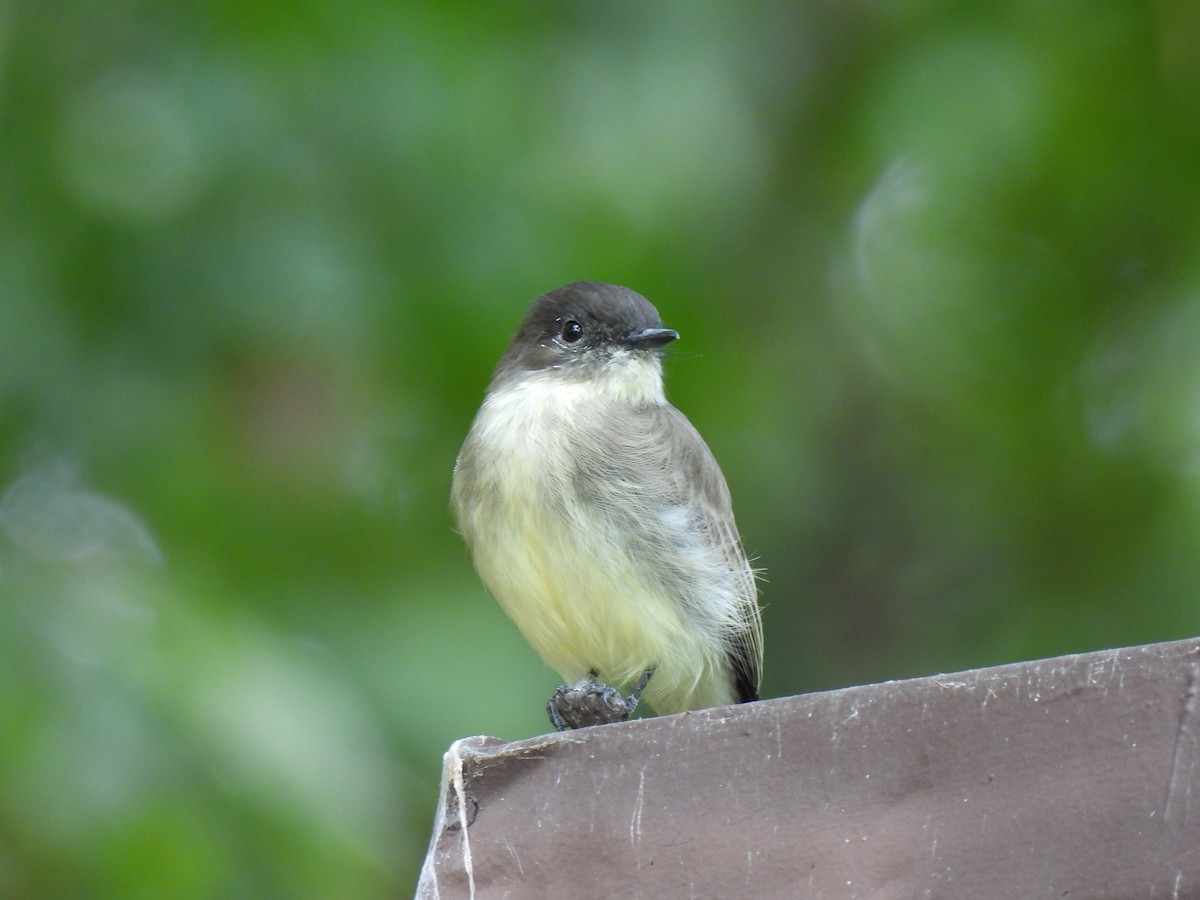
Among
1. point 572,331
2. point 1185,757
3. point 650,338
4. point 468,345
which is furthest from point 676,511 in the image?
point 1185,757

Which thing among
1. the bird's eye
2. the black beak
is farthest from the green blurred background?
the black beak

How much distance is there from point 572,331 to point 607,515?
0.78m

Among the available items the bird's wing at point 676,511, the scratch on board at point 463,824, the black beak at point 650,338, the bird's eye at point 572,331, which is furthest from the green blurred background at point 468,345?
the scratch on board at point 463,824

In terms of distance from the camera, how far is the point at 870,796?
229 cm

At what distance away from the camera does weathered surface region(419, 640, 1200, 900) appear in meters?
2.14

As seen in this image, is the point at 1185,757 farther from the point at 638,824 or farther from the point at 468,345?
the point at 468,345

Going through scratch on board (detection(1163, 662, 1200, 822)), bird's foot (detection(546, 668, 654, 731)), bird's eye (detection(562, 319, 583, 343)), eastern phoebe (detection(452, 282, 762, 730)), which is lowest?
scratch on board (detection(1163, 662, 1200, 822))

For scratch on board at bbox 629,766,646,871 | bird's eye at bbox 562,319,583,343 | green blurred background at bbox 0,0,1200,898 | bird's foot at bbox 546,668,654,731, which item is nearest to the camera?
scratch on board at bbox 629,766,646,871

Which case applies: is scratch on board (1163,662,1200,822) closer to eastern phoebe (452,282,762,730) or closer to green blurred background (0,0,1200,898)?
eastern phoebe (452,282,762,730)

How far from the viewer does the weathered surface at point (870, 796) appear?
2.14m

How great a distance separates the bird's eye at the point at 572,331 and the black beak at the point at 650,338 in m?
0.14

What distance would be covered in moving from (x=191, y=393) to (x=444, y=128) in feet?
3.43

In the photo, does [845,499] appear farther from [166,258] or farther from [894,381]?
[166,258]

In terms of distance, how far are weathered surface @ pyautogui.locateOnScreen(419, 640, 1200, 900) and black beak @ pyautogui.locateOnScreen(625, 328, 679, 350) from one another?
203cm
